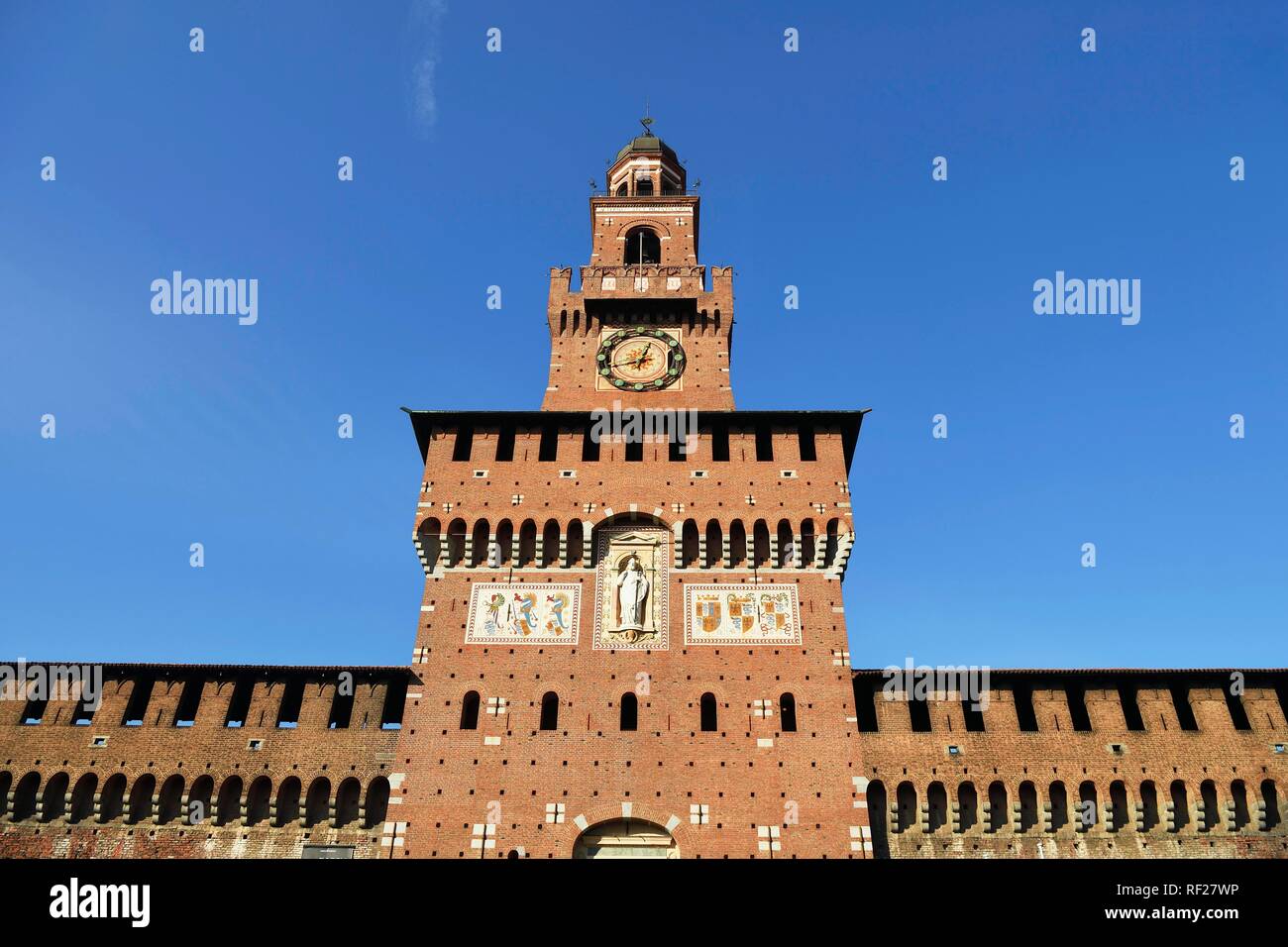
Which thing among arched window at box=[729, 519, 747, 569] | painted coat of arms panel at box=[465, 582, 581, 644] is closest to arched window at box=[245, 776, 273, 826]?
painted coat of arms panel at box=[465, 582, 581, 644]

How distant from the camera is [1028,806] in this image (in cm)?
2691

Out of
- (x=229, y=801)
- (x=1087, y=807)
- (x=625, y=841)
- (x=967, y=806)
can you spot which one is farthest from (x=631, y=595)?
(x=1087, y=807)

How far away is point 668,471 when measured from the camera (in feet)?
98.1

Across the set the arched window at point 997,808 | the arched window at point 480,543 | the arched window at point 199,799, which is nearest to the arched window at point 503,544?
the arched window at point 480,543

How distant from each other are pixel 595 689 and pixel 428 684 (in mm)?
4554

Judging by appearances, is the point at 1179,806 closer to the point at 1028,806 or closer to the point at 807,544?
the point at 1028,806

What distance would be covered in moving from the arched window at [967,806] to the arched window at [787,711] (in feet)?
17.5

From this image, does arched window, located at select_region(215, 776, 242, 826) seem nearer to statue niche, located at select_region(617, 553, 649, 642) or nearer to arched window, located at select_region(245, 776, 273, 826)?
arched window, located at select_region(245, 776, 273, 826)

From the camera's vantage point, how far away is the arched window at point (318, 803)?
26.6 meters

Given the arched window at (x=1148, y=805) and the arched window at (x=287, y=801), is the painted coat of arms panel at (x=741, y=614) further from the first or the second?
the arched window at (x=287, y=801)

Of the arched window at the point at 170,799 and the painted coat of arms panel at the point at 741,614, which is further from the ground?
the painted coat of arms panel at the point at 741,614

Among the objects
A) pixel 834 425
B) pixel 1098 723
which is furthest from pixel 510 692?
pixel 1098 723

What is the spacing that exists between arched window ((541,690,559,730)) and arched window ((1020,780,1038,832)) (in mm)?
13063
